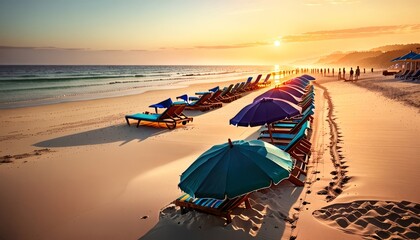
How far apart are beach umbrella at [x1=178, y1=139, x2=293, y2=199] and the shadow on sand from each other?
599cm

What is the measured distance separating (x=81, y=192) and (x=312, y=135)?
6781 millimetres

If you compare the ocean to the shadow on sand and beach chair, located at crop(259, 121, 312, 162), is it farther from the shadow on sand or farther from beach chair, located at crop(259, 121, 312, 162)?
beach chair, located at crop(259, 121, 312, 162)

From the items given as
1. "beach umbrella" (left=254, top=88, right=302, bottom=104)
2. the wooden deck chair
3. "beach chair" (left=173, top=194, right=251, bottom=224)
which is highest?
"beach umbrella" (left=254, top=88, right=302, bottom=104)

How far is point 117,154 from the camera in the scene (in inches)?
310

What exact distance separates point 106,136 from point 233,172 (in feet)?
25.2

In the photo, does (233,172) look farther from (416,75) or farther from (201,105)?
(416,75)

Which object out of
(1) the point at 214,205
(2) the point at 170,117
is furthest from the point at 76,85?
(1) the point at 214,205

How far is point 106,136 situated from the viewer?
9.97 metres

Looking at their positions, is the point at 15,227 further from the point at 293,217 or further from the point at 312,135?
the point at 312,135

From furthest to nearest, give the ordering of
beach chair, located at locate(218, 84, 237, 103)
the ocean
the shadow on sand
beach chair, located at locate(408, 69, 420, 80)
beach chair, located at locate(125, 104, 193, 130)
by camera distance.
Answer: the ocean < beach chair, located at locate(408, 69, 420, 80) < beach chair, located at locate(218, 84, 237, 103) < beach chair, located at locate(125, 104, 193, 130) < the shadow on sand

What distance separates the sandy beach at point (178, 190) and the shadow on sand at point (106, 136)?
4cm

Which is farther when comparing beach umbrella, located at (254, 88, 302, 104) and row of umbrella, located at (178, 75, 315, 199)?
beach umbrella, located at (254, 88, 302, 104)

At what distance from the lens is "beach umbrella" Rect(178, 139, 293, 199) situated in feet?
10.9

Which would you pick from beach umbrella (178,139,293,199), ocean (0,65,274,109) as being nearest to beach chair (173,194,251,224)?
beach umbrella (178,139,293,199)
